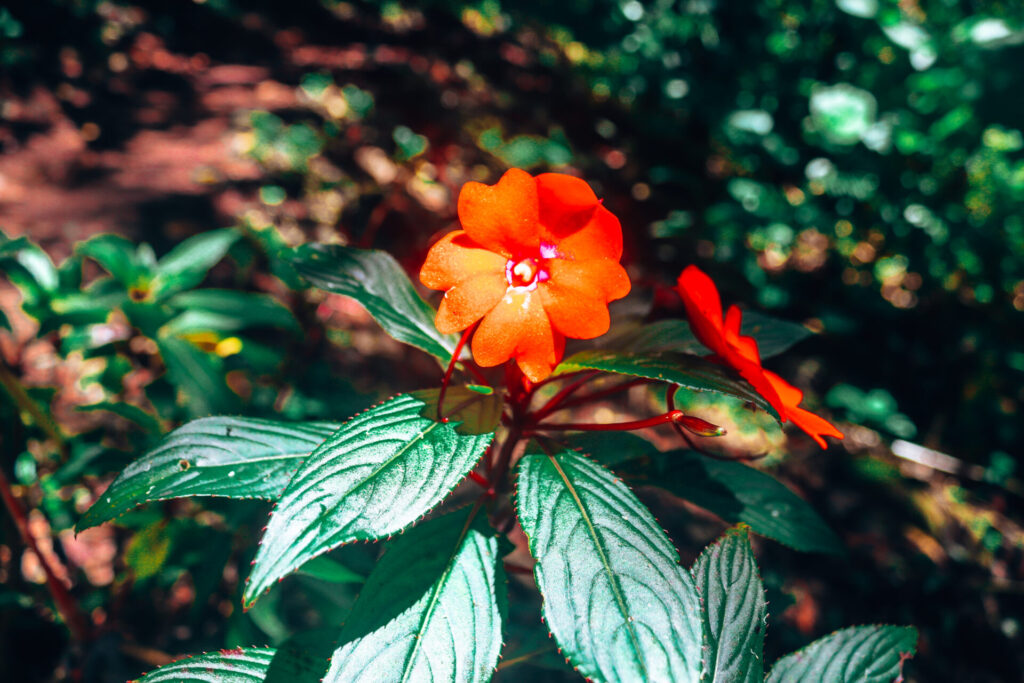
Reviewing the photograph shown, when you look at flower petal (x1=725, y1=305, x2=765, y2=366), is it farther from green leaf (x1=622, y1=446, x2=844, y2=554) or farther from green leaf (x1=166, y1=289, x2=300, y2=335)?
green leaf (x1=166, y1=289, x2=300, y2=335)

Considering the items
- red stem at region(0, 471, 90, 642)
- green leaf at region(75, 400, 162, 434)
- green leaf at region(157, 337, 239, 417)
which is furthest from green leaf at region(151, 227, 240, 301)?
red stem at region(0, 471, 90, 642)

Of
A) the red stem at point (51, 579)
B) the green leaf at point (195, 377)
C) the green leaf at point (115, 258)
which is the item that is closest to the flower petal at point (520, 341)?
the green leaf at point (195, 377)

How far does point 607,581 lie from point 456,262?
0.42 metres

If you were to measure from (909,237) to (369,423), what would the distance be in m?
1.98

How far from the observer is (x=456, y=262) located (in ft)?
2.25

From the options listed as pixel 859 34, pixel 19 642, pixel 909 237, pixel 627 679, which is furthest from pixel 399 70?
pixel 627 679

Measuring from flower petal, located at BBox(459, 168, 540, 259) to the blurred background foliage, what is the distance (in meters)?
0.30

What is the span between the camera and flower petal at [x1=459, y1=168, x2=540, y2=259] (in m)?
0.64

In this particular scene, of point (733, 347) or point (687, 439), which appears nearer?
point (733, 347)

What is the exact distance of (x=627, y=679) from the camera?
1.87ft

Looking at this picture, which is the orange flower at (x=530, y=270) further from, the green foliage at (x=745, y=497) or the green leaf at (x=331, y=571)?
the green leaf at (x=331, y=571)

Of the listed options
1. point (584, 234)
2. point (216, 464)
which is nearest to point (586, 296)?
point (584, 234)

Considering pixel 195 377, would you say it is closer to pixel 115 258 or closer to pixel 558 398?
pixel 115 258

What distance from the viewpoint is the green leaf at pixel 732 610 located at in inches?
29.7
